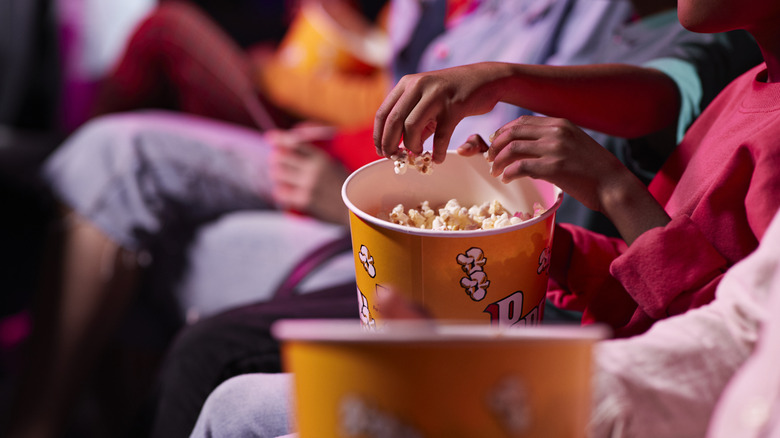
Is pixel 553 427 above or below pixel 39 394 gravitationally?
above

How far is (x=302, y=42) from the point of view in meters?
1.53

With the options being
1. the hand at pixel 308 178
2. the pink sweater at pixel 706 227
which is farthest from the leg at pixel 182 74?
the pink sweater at pixel 706 227

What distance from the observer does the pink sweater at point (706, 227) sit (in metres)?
0.49

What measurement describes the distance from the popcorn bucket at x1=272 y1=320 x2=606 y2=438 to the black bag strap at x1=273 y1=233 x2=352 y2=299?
0.61 metres

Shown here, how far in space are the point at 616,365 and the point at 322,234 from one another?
774 millimetres

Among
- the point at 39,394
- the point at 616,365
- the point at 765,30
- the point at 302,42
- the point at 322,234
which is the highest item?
the point at 765,30

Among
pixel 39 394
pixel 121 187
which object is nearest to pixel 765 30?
pixel 121 187

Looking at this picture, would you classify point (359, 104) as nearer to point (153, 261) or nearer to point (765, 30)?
point (153, 261)

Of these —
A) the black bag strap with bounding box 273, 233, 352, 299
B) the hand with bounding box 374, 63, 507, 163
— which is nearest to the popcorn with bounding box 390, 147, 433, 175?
the hand with bounding box 374, 63, 507, 163

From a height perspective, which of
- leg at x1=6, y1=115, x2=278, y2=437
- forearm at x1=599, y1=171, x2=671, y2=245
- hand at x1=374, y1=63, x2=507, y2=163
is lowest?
leg at x1=6, y1=115, x2=278, y2=437

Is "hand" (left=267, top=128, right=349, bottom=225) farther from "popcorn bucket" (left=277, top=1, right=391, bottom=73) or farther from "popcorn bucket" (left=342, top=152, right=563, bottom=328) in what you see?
"popcorn bucket" (left=342, top=152, right=563, bottom=328)

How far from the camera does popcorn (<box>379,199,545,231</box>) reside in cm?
56

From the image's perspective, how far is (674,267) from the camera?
19.9 inches

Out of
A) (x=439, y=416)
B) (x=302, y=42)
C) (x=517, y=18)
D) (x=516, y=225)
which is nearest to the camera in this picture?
(x=439, y=416)
